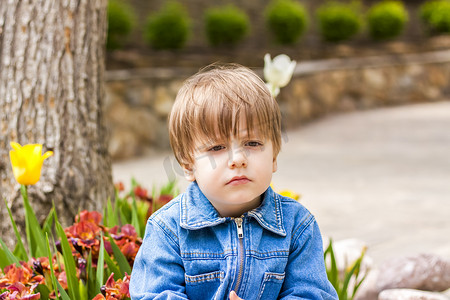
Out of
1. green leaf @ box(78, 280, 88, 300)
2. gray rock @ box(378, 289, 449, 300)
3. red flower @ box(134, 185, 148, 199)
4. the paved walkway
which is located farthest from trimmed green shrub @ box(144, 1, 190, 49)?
green leaf @ box(78, 280, 88, 300)

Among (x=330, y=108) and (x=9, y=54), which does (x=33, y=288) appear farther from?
(x=330, y=108)

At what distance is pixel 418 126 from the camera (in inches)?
334

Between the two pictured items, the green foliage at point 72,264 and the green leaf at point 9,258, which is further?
the green leaf at point 9,258

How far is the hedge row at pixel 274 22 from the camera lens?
9.11 m

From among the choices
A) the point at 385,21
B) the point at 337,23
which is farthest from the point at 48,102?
the point at 385,21

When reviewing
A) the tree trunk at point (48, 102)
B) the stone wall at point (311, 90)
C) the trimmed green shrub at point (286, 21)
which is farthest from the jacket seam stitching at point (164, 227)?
the trimmed green shrub at point (286, 21)

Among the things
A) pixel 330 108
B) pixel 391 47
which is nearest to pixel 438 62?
pixel 391 47

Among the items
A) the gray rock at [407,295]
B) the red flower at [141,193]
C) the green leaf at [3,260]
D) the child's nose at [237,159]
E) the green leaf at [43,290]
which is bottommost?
the gray rock at [407,295]

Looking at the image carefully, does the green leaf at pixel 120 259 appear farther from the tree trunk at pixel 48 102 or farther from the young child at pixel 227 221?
the tree trunk at pixel 48 102

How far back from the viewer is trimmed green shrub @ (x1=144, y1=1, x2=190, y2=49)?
359 inches

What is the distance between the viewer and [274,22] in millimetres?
10984

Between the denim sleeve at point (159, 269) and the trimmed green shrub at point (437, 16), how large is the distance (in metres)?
12.4

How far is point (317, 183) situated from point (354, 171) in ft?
2.21

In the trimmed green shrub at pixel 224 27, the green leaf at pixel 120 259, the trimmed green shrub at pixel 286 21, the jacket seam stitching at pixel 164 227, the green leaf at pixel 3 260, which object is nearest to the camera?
the jacket seam stitching at pixel 164 227
